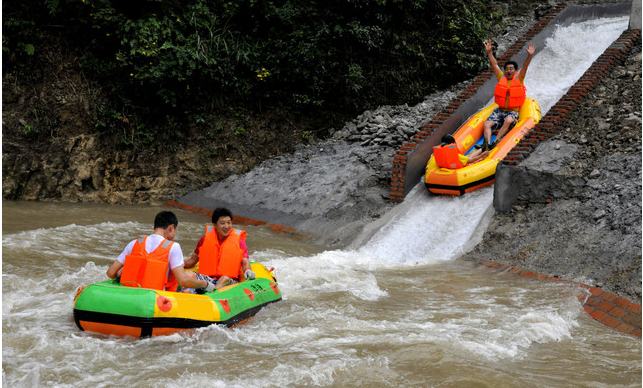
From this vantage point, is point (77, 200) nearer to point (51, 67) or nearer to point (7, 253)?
point (51, 67)

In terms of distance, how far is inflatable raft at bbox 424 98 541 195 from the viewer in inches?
356

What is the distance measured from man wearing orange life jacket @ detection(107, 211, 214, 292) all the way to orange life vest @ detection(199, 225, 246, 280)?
2.50 ft

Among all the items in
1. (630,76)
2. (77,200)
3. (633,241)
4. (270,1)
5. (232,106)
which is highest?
(270,1)

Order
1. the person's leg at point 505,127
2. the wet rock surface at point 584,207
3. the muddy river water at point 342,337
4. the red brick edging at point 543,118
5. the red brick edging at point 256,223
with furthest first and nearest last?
the person's leg at point 505,127 → the red brick edging at point 256,223 → the red brick edging at point 543,118 → the wet rock surface at point 584,207 → the muddy river water at point 342,337

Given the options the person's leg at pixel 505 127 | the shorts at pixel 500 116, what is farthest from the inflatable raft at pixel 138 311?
the shorts at pixel 500 116

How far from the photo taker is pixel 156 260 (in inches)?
197

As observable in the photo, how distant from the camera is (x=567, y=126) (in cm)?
912

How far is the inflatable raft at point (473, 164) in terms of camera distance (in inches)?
356

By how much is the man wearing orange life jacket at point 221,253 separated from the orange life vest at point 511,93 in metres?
5.88

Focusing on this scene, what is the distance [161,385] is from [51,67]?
379 inches

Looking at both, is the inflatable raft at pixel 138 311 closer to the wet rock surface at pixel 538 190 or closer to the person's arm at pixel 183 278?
the person's arm at pixel 183 278

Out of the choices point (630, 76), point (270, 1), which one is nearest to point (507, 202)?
point (630, 76)

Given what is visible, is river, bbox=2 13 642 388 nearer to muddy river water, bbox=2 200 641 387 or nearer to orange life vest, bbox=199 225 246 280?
muddy river water, bbox=2 200 641 387

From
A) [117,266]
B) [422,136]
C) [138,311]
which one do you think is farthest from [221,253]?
[422,136]
